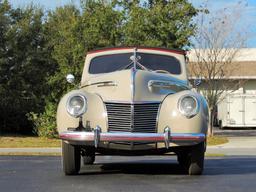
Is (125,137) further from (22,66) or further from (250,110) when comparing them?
(250,110)

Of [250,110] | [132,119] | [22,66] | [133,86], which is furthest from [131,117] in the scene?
[250,110]

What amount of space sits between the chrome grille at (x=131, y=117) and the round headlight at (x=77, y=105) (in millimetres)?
367

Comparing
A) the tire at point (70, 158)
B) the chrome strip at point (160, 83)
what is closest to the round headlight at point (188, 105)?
the chrome strip at point (160, 83)

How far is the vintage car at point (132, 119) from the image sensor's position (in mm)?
8461

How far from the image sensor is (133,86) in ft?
28.8

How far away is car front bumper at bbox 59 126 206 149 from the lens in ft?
27.3

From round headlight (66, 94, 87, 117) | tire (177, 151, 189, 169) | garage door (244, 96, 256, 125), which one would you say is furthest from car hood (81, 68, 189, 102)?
garage door (244, 96, 256, 125)

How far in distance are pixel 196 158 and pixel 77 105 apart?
206 cm

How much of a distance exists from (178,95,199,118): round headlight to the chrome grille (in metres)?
0.39

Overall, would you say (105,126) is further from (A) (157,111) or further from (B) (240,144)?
(B) (240,144)

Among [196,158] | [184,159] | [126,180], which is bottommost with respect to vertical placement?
[126,180]

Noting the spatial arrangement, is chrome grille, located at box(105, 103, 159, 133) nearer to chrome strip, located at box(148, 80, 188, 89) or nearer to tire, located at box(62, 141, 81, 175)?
chrome strip, located at box(148, 80, 188, 89)

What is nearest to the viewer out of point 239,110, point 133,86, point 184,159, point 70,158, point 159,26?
point 133,86

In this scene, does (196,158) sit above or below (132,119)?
below
